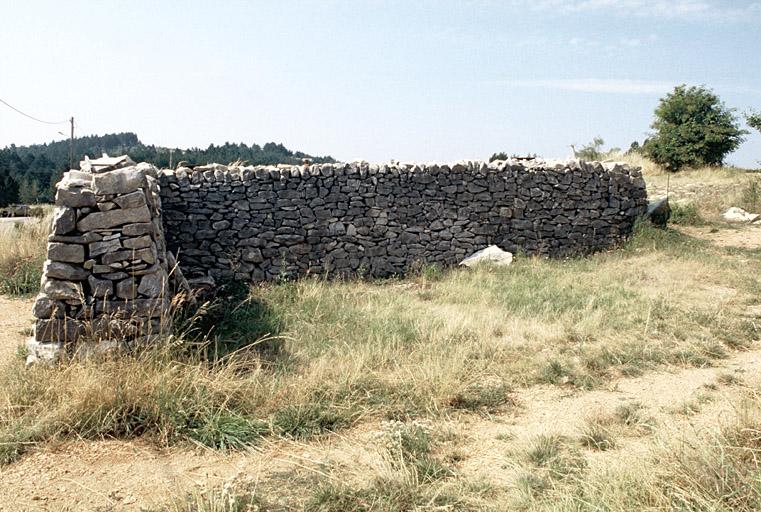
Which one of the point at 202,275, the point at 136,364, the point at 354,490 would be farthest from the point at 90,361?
the point at 202,275

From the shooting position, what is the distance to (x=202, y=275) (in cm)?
959

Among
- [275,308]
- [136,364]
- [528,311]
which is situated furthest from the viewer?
[275,308]

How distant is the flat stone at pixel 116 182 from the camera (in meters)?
5.48

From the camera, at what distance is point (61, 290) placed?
204 inches

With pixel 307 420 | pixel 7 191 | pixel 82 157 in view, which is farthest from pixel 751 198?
pixel 82 157

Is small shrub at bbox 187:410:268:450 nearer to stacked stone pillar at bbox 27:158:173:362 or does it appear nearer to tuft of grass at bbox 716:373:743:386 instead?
stacked stone pillar at bbox 27:158:173:362

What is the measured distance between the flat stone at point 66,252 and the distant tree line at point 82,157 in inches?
545

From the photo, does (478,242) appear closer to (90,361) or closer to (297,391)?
(297,391)

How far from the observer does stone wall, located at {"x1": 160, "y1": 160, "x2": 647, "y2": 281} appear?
32.3 feet

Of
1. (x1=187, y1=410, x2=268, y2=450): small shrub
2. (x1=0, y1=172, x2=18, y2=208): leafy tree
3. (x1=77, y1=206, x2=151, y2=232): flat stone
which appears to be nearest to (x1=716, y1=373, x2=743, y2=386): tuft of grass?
(x1=187, y1=410, x2=268, y2=450): small shrub

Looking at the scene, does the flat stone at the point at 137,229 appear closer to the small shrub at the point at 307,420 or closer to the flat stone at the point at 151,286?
the flat stone at the point at 151,286

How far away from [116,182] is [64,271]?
3.12 feet

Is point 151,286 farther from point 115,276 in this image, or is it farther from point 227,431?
point 227,431

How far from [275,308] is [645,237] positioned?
8.06 meters
